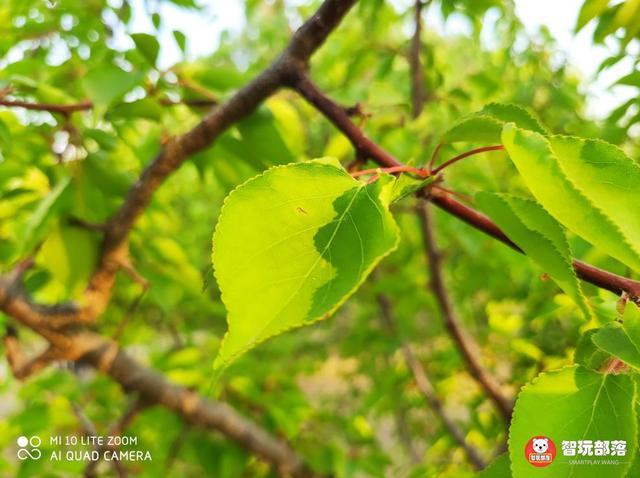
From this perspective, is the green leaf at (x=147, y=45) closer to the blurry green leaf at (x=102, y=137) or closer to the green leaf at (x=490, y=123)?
the blurry green leaf at (x=102, y=137)

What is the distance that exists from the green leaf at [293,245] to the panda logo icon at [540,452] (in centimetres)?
14

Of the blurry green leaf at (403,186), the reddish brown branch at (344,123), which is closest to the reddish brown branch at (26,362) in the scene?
the reddish brown branch at (344,123)

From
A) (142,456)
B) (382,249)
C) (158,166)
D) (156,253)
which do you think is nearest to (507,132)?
(382,249)

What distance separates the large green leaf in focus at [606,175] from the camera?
0.28m

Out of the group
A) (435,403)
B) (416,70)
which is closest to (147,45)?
(416,70)

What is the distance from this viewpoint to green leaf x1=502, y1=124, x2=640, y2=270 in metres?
0.27

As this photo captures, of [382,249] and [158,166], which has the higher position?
[158,166]

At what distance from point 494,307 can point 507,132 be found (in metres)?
1.48

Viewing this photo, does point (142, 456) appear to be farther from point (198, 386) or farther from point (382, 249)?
point (382, 249)

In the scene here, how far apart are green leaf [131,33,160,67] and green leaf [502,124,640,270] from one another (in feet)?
1.36

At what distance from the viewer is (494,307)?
1.69 m

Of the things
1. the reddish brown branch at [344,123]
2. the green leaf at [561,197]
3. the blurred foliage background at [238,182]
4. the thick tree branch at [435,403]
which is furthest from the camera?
the thick tree branch at [435,403]

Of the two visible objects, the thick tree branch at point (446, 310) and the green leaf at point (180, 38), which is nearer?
the green leaf at point (180, 38)

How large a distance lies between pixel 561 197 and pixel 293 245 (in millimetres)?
131
